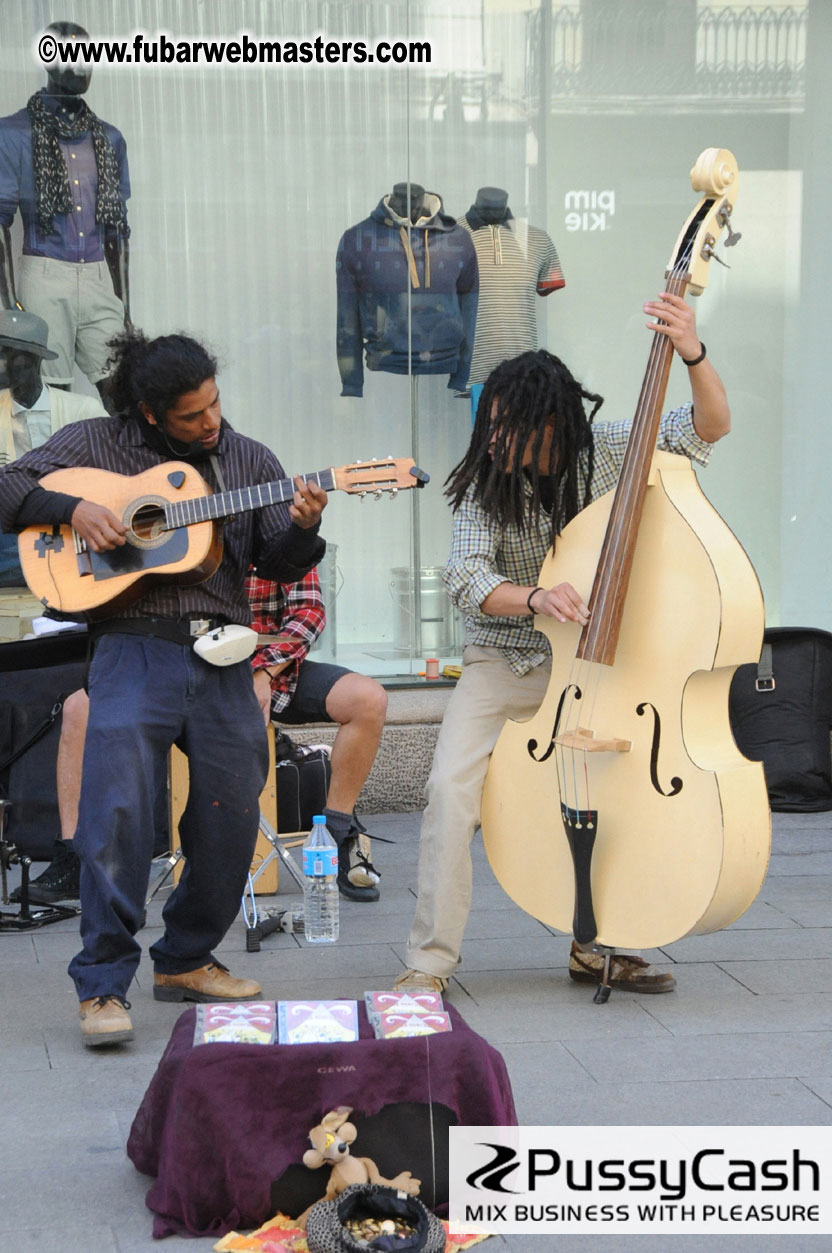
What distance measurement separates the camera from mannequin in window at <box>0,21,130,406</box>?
6.25 meters

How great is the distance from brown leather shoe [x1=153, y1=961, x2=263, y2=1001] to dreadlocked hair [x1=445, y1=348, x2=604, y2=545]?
128 cm

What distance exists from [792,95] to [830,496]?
180 centimetres

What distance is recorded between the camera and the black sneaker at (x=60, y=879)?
4.78 metres

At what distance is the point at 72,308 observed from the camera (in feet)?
20.9

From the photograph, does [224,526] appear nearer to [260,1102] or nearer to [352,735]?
[260,1102]

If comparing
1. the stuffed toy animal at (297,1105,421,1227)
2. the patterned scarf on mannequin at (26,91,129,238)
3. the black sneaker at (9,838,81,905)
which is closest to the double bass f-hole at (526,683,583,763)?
the stuffed toy animal at (297,1105,421,1227)

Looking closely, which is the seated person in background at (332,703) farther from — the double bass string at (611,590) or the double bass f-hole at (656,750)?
the double bass f-hole at (656,750)

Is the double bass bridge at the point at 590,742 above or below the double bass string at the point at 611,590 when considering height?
below

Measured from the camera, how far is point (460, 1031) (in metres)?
2.75

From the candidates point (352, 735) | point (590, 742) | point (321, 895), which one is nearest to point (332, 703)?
point (352, 735)

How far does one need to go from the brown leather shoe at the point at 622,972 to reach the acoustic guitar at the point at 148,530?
1.27 meters

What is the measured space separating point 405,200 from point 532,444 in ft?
10.9

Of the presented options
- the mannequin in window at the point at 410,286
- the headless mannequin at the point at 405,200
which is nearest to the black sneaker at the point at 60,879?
the mannequin in window at the point at 410,286

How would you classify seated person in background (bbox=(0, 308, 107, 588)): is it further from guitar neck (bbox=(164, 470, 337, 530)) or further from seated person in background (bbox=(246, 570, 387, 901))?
guitar neck (bbox=(164, 470, 337, 530))
